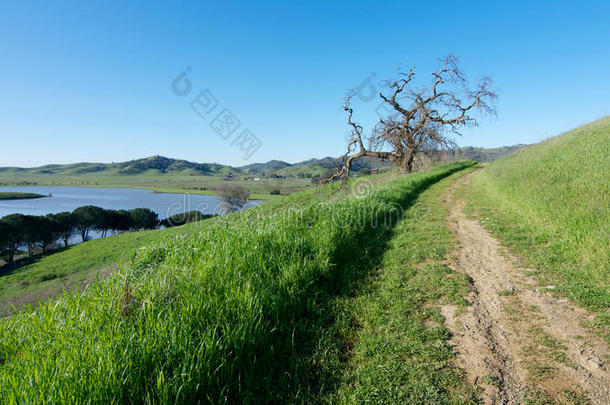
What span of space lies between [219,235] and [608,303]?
5.63 metres

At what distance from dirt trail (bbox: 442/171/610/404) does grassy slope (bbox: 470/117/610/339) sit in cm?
38

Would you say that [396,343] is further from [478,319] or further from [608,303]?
[608,303]

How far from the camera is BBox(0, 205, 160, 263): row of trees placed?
103 ft

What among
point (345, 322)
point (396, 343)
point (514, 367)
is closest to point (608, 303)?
point (514, 367)

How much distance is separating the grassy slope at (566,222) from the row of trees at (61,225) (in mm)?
41006

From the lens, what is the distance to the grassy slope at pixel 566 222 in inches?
155

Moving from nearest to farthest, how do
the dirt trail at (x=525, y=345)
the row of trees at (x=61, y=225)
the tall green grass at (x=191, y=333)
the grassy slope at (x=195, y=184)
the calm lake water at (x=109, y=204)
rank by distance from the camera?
the tall green grass at (x=191, y=333)
the dirt trail at (x=525, y=345)
the row of trees at (x=61, y=225)
the calm lake water at (x=109, y=204)
the grassy slope at (x=195, y=184)

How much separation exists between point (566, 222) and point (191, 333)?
732 cm

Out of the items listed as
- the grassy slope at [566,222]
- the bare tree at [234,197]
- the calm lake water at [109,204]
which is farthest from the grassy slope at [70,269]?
the bare tree at [234,197]

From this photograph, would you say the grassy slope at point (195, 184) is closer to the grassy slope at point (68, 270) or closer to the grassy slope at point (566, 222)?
the grassy slope at point (68, 270)

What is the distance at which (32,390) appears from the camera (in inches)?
65.9

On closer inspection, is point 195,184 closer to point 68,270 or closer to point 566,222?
point 68,270

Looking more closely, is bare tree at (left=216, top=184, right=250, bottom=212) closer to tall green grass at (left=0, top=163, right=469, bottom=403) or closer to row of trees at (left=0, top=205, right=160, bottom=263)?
row of trees at (left=0, top=205, right=160, bottom=263)

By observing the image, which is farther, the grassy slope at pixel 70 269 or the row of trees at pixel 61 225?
the row of trees at pixel 61 225
